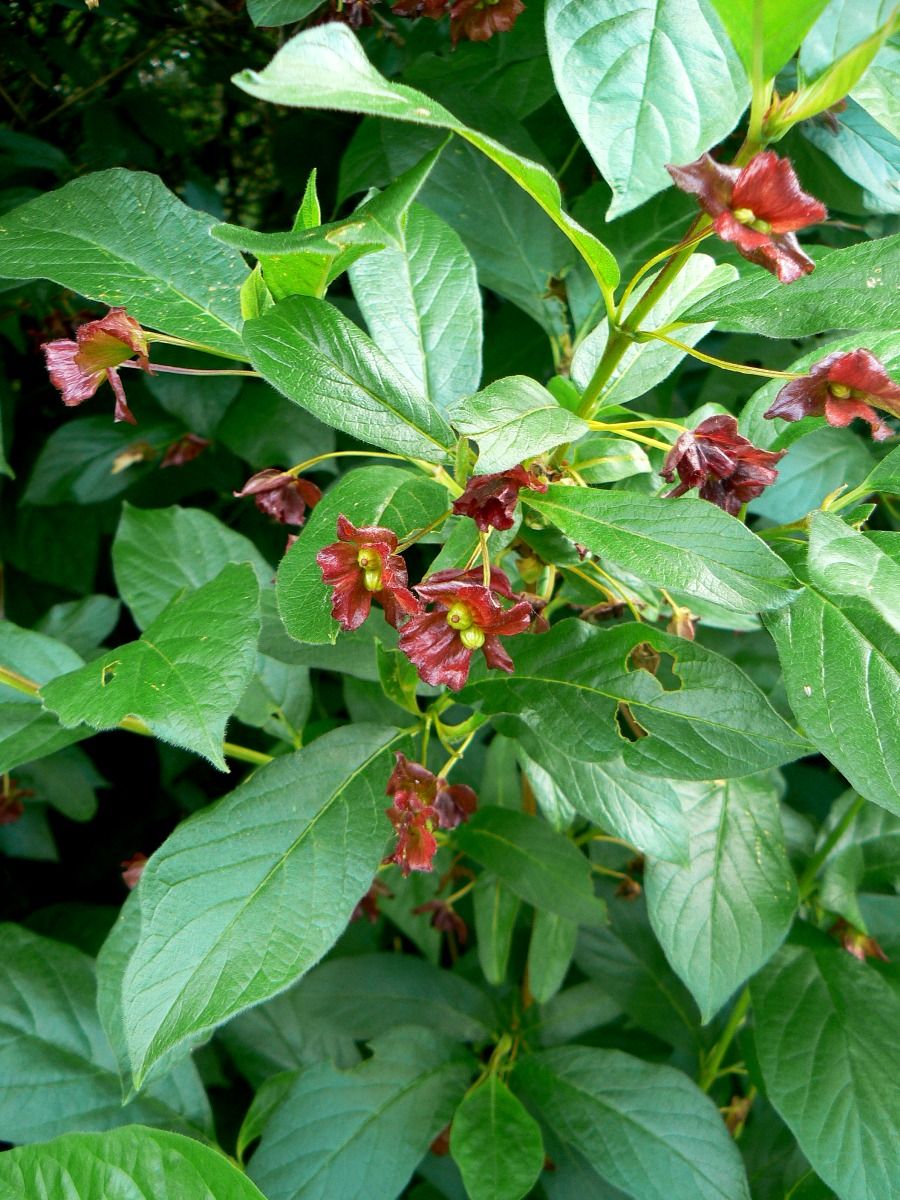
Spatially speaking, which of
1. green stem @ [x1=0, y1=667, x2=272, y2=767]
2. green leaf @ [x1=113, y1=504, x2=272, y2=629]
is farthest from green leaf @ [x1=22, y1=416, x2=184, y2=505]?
green stem @ [x1=0, y1=667, x2=272, y2=767]

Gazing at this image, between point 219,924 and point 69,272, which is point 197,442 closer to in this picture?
point 69,272

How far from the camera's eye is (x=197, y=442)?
50.1 inches

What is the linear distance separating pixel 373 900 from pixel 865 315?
770 mm

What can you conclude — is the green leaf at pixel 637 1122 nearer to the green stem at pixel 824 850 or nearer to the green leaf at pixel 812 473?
the green stem at pixel 824 850

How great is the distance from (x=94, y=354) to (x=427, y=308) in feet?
0.90

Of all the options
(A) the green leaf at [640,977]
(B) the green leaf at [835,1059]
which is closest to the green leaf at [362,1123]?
(A) the green leaf at [640,977]

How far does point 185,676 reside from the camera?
0.69 metres

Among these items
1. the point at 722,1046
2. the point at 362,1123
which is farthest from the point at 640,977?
the point at 362,1123

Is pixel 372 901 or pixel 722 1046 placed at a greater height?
pixel 372 901

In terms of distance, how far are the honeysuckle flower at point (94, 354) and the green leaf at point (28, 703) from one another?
11.7 inches

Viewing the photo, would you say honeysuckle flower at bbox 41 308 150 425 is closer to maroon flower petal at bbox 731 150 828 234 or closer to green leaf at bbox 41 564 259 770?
green leaf at bbox 41 564 259 770

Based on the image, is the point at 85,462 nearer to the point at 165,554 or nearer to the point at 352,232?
the point at 165,554

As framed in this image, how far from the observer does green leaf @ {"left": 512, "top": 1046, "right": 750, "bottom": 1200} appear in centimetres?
94

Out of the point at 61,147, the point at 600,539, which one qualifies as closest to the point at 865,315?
the point at 600,539
